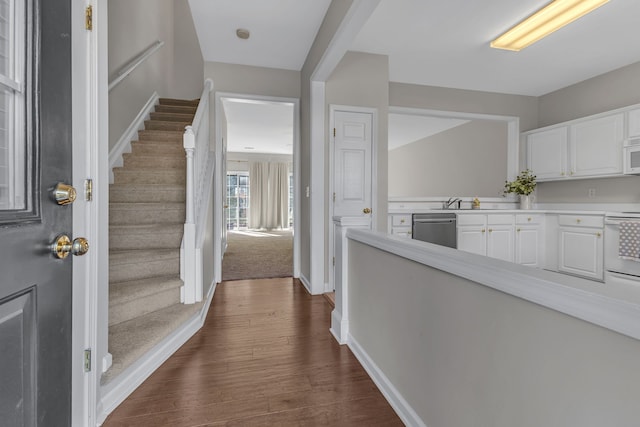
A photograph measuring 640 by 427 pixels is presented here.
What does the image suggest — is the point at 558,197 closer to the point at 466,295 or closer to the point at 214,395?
the point at 466,295

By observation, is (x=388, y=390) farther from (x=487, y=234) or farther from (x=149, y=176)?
(x=487, y=234)

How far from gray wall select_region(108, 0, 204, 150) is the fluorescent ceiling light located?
11.9 feet

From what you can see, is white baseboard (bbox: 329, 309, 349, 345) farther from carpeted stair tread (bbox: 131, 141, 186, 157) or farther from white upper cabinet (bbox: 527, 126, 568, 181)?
white upper cabinet (bbox: 527, 126, 568, 181)

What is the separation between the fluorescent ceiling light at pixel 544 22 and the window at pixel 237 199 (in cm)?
820

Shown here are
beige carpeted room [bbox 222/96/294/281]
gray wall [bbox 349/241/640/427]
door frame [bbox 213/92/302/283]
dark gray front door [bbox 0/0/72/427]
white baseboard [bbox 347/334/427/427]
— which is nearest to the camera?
gray wall [bbox 349/241/640/427]

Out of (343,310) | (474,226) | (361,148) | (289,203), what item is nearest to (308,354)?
(343,310)

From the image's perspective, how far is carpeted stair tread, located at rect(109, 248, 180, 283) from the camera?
207cm

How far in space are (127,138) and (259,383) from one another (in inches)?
110

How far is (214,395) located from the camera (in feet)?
4.92

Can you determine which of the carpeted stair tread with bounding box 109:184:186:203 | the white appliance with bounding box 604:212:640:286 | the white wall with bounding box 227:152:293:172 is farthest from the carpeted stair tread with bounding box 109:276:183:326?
the white wall with bounding box 227:152:293:172

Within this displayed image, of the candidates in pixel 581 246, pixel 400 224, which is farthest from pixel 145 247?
pixel 581 246

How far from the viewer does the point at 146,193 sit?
2662 mm

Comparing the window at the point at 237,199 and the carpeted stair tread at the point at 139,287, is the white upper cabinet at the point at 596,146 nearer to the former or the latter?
the carpeted stair tread at the point at 139,287

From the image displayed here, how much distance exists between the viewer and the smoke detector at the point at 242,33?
9.67 feet
